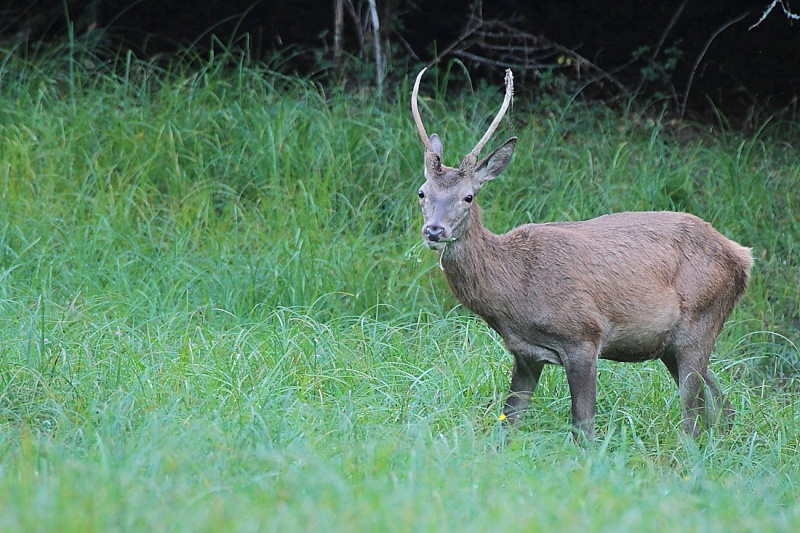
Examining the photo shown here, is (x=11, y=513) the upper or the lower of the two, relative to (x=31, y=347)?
upper

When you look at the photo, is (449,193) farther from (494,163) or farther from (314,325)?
(314,325)

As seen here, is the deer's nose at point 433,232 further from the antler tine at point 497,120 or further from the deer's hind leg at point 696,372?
the deer's hind leg at point 696,372

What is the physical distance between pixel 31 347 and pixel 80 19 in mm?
5573

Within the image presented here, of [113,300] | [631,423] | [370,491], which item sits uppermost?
[370,491]

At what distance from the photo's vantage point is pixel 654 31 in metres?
10.0

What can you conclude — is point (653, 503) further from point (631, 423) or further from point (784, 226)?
point (784, 226)

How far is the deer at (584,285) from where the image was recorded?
17.3ft

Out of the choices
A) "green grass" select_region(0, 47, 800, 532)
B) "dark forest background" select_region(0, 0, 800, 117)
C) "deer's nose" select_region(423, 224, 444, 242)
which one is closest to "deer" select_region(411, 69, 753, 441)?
"deer's nose" select_region(423, 224, 444, 242)

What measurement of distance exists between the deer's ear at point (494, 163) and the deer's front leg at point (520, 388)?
925 millimetres

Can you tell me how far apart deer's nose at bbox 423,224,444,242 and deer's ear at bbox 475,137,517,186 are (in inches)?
19.8

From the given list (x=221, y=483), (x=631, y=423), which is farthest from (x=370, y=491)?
(x=631, y=423)

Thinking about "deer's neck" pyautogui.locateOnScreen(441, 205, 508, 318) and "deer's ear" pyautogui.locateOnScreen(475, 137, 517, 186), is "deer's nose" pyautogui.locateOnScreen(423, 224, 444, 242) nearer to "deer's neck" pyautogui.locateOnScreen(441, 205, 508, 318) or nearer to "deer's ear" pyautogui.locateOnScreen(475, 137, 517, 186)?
"deer's neck" pyautogui.locateOnScreen(441, 205, 508, 318)

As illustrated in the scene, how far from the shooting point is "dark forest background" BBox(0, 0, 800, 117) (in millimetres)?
9742

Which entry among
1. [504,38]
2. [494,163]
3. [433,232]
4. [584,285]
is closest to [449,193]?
[433,232]
